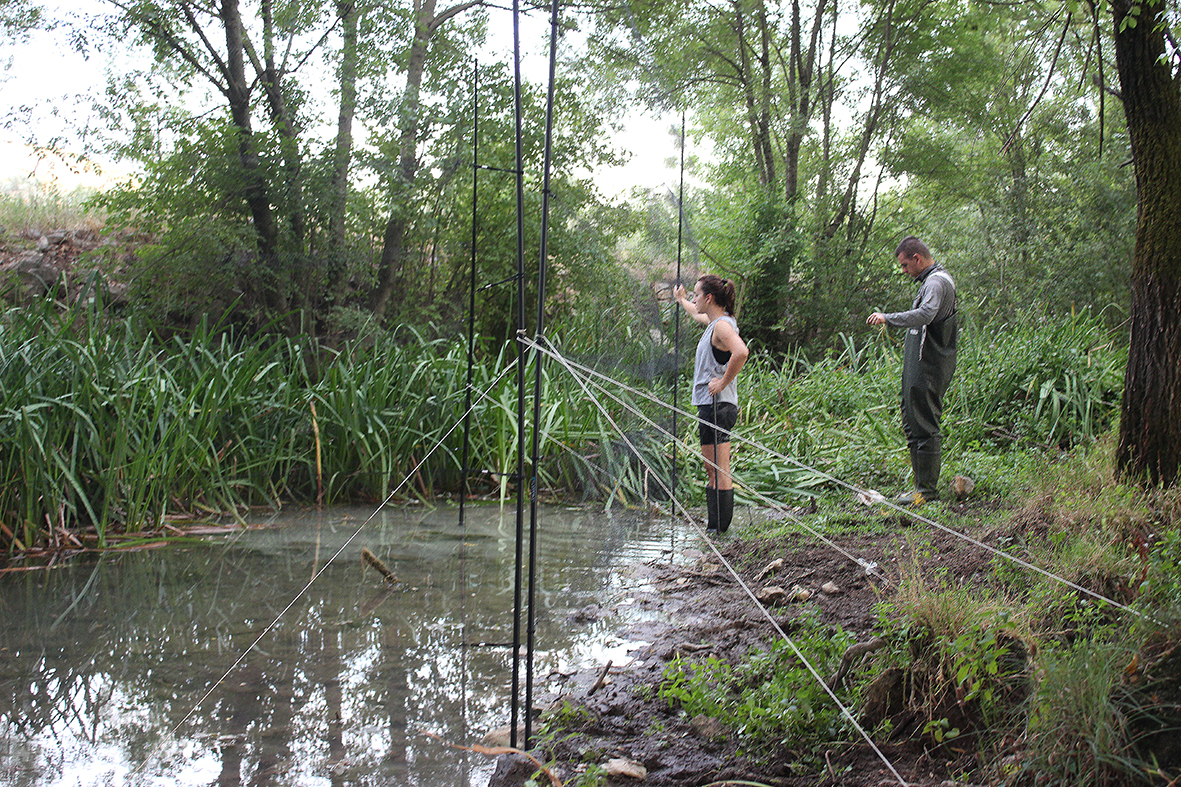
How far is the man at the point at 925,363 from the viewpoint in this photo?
488 cm

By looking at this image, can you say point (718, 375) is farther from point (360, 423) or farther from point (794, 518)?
point (360, 423)

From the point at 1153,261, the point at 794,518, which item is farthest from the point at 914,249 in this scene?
the point at 794,518

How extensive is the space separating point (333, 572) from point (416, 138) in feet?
18.8

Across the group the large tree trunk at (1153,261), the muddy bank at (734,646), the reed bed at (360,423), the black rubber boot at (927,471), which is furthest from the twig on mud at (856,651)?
the black rubber boot at (927,471)

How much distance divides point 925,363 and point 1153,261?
148 cm

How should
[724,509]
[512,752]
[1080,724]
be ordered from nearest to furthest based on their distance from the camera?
[1080,724]
[512,752]
[724,509]

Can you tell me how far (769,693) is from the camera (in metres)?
2.24

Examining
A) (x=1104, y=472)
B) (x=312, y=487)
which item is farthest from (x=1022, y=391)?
(x=312, y=487)

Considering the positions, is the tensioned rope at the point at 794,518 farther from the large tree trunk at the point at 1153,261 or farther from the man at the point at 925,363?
the large tree trunk at the point at 1153,261

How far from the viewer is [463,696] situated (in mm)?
2562

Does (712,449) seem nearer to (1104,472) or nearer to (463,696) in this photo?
(1104,472)

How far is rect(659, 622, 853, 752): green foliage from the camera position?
82.6 inches

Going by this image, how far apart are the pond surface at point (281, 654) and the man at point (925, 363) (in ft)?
5.60

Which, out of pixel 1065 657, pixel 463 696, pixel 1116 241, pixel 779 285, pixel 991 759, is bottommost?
pixel 463 696
